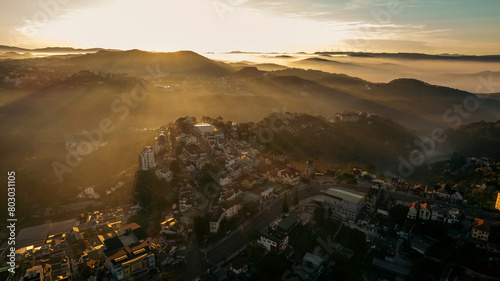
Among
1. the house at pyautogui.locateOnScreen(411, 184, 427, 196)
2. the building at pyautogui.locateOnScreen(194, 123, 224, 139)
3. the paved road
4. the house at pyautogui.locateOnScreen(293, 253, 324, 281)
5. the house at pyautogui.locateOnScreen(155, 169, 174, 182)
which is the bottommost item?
the house at pyautogui.locateOnScreen(293, 253, 324, 281)

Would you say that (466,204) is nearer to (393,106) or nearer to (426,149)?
(426,149)

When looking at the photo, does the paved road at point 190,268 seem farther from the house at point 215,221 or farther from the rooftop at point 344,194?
the rooftop at point 344,194

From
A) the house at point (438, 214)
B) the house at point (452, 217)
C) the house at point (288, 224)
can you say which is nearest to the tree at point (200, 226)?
the house at point (288, 224)

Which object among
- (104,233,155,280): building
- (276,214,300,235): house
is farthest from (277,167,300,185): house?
(104,233,155,280): building

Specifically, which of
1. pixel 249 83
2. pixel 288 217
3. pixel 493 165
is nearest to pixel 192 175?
pixel 288 217

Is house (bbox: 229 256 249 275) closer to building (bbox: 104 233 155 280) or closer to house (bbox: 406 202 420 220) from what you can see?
building (bbox: 104 233 155 280)

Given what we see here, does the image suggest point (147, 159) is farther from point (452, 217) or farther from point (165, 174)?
point (452, 217)
